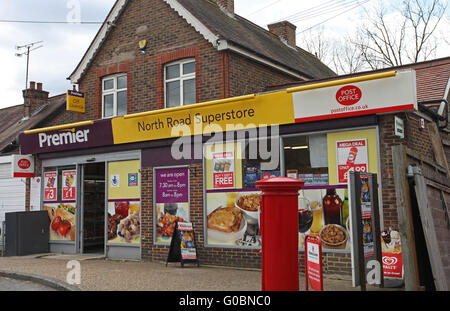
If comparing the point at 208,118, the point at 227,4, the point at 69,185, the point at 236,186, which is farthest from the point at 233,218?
the point at 227,4

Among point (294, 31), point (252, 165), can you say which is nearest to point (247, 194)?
point (252, 165)

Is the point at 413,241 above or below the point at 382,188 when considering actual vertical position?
below

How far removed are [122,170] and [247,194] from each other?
4.31 m

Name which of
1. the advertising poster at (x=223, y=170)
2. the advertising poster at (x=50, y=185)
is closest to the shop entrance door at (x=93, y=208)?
the advertising poster at (x=50, y=185)

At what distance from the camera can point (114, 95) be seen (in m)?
14.9

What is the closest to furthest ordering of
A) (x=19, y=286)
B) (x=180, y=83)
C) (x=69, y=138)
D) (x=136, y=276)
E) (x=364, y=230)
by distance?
(x=364, y=230) < (x=19, y=286) < (x=136, y=276) < (x=180, y=83) < (x=69, y=138)

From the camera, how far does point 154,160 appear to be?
12539 mm

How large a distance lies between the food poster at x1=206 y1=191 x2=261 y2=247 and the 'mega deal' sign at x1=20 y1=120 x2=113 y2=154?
404cm

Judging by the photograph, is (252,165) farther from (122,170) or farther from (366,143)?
(122,170)

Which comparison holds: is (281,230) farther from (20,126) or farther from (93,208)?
(20,126)

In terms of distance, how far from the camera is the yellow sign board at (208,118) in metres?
10.5

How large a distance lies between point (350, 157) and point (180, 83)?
5.93 meters

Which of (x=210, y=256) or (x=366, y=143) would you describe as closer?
(x=366, y=143)

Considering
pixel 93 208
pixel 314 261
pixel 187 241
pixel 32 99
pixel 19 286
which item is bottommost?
pixel 19 286
